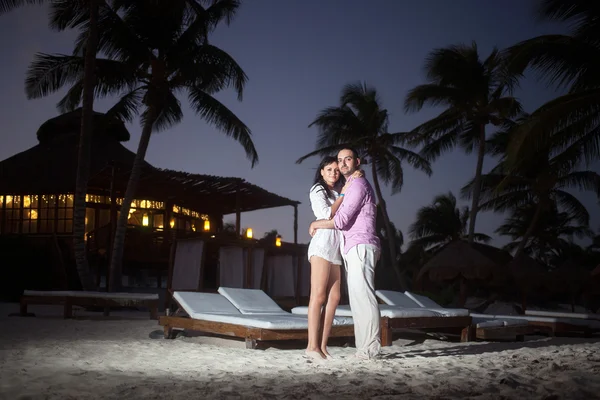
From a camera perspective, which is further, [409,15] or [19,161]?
[19,161]

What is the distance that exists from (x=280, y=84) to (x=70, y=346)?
45.4 feet

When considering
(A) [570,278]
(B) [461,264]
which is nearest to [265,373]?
(B) [461,264]

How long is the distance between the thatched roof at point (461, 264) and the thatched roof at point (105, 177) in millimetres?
5486

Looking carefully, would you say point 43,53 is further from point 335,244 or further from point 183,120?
point 335,244

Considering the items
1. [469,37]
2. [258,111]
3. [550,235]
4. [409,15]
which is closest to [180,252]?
[409,15]

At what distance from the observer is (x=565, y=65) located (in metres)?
11.3

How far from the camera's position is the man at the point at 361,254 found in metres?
4.48

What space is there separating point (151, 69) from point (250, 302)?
8.78 metres

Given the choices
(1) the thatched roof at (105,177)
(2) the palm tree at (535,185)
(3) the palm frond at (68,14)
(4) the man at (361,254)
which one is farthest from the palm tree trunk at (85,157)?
(2) the palm tree at (535,185)

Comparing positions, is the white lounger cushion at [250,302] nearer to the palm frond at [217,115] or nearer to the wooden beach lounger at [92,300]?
the wooden beach lounger at [92,300]

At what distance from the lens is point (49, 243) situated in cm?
1625

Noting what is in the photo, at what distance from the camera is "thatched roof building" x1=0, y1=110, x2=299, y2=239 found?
17422mm

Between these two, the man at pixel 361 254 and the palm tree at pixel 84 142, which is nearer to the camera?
the man at pixel 361 254

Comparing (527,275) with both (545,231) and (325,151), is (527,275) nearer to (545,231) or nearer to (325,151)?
(325,151)
